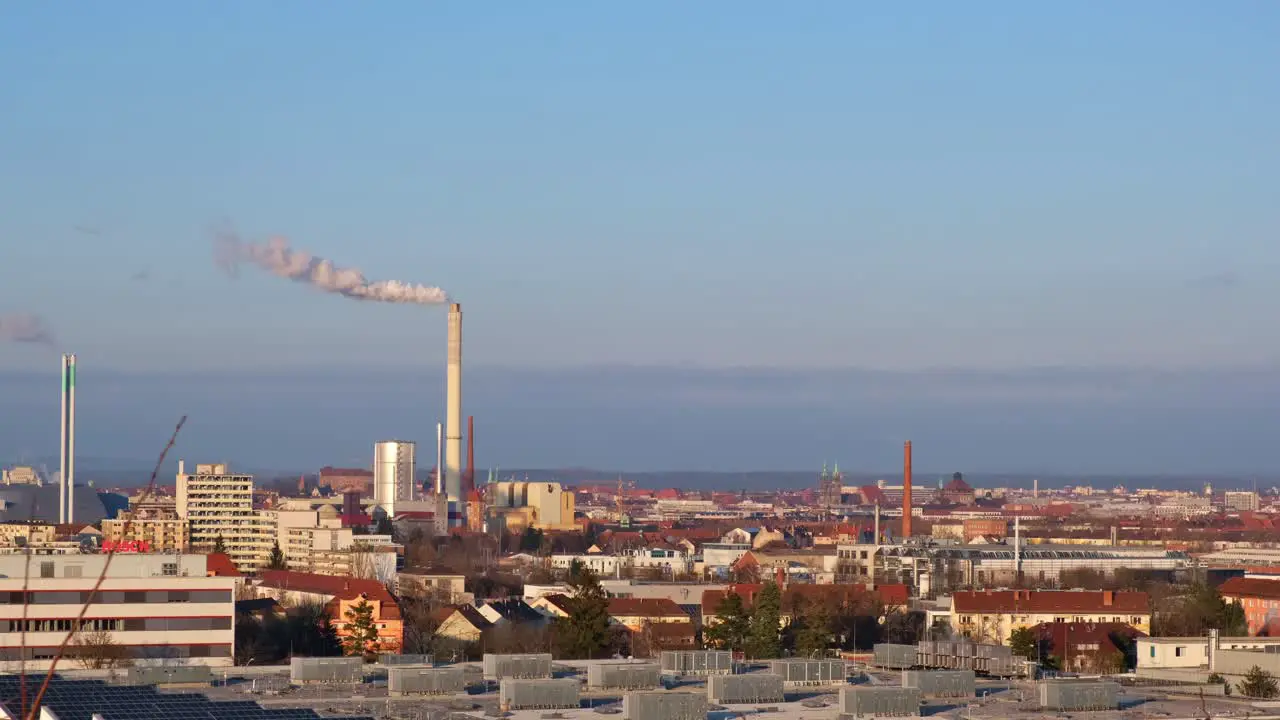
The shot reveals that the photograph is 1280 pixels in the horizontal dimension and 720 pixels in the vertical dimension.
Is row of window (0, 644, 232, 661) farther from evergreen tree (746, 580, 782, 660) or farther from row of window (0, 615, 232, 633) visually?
evergreen tree (746, 580, 782, 660)

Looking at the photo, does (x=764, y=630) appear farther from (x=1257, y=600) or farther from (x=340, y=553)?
(x=340, y=553)

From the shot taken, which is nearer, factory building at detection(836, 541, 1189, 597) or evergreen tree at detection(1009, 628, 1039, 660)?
Result: evergreen tree at detection(1009, 628, 1039, 660)

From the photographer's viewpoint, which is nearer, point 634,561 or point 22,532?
point 22,532

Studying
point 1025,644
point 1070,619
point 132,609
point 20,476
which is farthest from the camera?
point 20,476

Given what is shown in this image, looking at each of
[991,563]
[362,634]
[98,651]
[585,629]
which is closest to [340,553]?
[991,563]

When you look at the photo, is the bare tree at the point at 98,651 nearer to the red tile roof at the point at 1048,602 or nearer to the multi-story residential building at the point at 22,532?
the red tile roof at the point at 1048,602

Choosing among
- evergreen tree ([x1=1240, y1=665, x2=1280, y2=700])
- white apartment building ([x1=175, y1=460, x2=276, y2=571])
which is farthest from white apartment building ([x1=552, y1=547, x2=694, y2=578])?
evergreen tree ([x1=1240, y1=665, x2=1280, y2=700])

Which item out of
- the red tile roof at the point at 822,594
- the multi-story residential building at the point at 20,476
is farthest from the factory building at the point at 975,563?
the multi-story residential building at the point at 20,476

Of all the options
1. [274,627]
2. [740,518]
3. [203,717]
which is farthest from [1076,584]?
[740,518]
